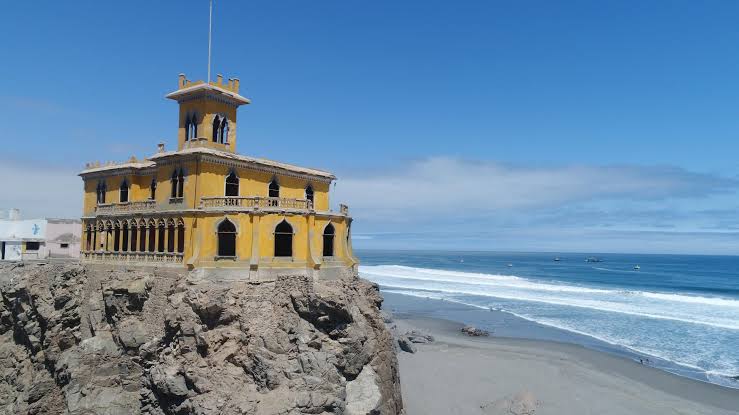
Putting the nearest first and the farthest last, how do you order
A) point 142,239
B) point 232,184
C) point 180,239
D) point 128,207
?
point 180,239 → point 232,184 → point 142,239 → point 128,207

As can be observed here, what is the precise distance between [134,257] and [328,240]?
427 inches

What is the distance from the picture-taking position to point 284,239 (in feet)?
87.4

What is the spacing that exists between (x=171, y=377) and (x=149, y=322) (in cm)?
408

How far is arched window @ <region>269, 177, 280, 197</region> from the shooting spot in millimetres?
29641

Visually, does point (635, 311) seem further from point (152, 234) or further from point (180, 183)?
point (152, 234)

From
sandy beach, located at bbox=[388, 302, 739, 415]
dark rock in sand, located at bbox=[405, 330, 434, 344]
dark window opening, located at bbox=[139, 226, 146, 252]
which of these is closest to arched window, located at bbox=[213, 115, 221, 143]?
dark window opening, located at bbox=[139, 226, 146, 252]

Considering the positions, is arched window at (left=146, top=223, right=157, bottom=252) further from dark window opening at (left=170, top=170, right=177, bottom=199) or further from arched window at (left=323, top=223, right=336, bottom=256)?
arched window at (left=323, top=223, right=336, bottom=256)

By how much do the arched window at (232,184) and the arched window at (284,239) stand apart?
11.7ft

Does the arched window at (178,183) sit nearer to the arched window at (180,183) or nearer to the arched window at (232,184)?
the arched window at (180,183)

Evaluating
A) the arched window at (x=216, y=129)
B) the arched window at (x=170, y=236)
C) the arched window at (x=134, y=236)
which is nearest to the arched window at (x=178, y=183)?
the arched window at (x=170, y=236)

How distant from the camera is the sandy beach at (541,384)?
2884cm

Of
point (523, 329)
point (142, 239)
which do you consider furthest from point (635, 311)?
point (142, 239)

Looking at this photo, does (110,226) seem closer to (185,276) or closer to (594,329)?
(185,276)

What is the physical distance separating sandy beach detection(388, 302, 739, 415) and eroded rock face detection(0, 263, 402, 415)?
523 cm
